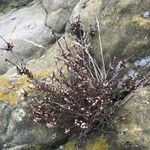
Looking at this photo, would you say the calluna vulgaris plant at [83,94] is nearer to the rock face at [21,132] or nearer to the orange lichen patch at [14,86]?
the rock face at [21,132]

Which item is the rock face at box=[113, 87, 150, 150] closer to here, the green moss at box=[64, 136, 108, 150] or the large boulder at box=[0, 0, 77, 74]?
the green moss at box=[64, 136, 108, 150]

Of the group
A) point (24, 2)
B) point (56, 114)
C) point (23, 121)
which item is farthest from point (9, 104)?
point (24, 2)

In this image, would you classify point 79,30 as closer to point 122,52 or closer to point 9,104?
point 122,52

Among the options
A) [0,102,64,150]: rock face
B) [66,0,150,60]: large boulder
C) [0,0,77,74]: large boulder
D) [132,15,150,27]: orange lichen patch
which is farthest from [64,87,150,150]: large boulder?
[0,0,77,74]: large boulder

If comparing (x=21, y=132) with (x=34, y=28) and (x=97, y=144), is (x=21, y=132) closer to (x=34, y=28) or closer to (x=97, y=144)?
(x=97, y=144)

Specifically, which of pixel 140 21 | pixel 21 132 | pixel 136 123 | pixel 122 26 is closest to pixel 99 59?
pixel 122 26
